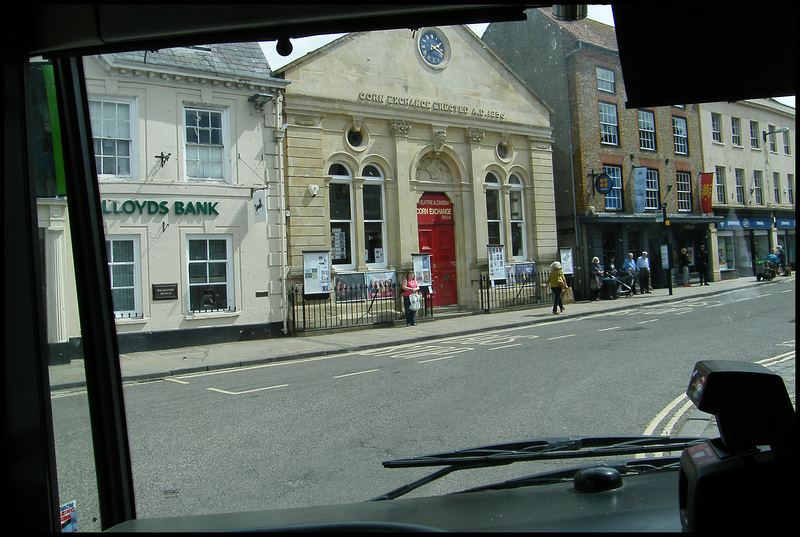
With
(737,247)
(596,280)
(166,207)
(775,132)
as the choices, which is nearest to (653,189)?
(596,280)

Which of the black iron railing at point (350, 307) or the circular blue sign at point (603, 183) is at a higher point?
the circular blue sign at point (603, 183)

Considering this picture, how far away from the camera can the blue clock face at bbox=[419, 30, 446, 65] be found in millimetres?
18453

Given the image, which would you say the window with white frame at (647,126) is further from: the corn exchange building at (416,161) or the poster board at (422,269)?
the poster board at (422,269)

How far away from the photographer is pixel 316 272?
15914mm

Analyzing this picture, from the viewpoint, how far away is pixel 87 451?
189 centimetres

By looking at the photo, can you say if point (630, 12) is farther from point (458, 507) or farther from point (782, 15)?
point (458, 507)

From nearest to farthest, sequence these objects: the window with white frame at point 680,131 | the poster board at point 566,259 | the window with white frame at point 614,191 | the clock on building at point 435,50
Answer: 1. the window with white frame at point 680,131
2. the clock on building at point 435,50
3. the poster board at point 566,259
4. the window with white frame at point 614,191

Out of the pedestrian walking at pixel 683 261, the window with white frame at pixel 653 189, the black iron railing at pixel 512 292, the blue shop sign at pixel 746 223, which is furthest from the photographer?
the black iron railing at pixel 512 292

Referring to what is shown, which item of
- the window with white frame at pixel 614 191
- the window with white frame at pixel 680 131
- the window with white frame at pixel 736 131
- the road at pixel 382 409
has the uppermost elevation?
the window with white frame at pixel 614 191

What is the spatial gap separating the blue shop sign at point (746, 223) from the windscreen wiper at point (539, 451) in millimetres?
965

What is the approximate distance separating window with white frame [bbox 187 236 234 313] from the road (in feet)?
13.6

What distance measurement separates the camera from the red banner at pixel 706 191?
130 inches

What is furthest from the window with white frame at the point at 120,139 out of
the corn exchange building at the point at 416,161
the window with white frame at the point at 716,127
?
the window with white frame at the point at 716,127

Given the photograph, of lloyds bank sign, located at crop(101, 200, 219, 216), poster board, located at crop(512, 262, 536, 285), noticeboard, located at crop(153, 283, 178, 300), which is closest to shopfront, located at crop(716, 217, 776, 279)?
lloyds bank sign, located at crop(101, 200, 219, 216)
